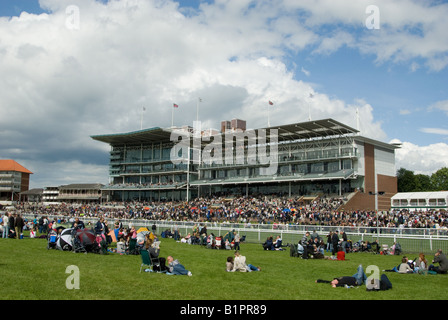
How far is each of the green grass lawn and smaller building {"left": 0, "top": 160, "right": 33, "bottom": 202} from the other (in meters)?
119

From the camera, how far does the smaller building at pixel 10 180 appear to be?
119 m

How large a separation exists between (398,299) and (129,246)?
11.2 m

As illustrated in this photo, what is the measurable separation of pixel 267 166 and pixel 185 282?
164 ft

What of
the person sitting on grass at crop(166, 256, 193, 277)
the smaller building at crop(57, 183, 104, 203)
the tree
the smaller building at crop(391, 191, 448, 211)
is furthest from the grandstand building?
the person sitting on grass at crop(166, 256, 193, 277)

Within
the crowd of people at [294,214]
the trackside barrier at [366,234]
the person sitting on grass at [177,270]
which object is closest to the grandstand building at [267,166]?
the crowd of people at [294,214]

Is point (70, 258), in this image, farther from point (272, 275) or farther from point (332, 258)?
point (332, 258)

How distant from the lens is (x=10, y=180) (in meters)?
120

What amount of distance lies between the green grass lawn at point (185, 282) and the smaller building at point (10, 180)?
11894 centimetres

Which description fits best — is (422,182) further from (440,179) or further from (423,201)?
(423,201)

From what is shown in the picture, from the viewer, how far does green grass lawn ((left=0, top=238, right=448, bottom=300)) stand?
28.3 ft

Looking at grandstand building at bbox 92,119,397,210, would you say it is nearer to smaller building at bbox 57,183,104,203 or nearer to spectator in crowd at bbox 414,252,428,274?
smaller building at bbox 57,183,104,203

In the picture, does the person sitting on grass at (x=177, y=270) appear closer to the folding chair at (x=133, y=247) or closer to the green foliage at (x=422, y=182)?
the folding chair at (x=133, y=247)

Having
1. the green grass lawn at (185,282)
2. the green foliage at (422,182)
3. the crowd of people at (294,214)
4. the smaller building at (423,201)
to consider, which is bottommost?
the green grass lawn at (185,282)

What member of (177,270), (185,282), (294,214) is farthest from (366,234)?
(185,282)
